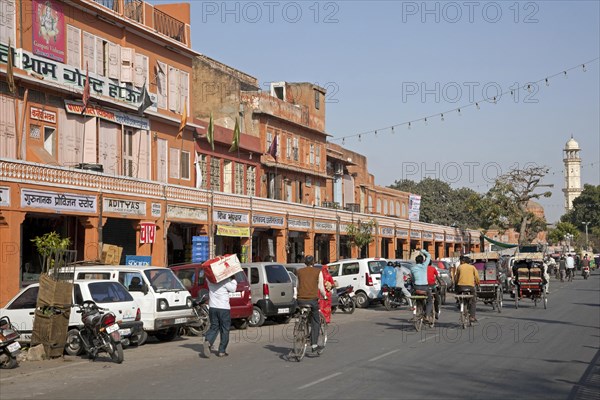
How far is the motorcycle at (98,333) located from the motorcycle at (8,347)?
1.37 meters

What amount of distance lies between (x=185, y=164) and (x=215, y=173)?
3.71 metres

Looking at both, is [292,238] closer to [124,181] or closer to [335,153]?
[335,153]

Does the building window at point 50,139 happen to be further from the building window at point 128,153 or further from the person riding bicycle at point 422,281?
the person riding bicycle at point 422,281

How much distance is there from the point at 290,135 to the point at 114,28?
19.6m

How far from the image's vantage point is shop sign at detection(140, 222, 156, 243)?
28.9 metres

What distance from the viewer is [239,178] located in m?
44.2

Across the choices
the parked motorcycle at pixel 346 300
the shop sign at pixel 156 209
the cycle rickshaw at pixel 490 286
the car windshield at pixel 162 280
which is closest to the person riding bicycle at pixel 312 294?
the car windshield at pixel 162 280

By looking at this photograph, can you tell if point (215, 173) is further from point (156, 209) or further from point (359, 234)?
point (156, 209)

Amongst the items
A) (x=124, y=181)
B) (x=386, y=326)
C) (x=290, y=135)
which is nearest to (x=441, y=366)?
(x=386, y=326)

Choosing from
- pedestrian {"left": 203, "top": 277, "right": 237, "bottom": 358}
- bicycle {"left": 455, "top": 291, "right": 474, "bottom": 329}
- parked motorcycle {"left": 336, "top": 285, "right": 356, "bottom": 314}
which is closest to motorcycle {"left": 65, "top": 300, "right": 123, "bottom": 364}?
pedestrian {"left": 203, "top": 277, "right": 237, "bottom": 358}

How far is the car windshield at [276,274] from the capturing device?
23.9 meters

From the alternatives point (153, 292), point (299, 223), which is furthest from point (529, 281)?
point (153, 292)

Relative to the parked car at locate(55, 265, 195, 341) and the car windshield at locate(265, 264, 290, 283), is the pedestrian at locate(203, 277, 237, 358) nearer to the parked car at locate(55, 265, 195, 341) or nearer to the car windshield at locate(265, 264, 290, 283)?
the parked car at locate(55, 265, 195, 341)

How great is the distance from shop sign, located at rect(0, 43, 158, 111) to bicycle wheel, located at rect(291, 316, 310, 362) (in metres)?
15.7
